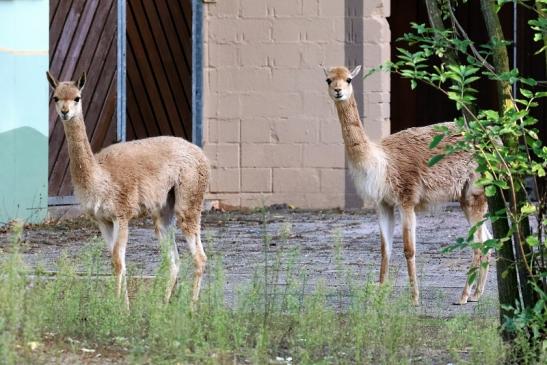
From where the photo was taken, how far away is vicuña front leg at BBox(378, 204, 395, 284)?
9.05 meters

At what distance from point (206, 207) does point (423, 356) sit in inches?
339

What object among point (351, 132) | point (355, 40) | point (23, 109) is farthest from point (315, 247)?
point (355, 40)

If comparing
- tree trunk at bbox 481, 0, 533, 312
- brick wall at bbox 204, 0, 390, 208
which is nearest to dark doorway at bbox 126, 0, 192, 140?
brick wall at bbox 204, 0, 390, 208

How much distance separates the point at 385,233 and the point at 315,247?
8.45 feet

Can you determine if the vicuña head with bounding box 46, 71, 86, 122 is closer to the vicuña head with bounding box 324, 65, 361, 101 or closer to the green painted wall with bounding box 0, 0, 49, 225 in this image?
the vicuña head with bounding box 324, 65, 361, 101

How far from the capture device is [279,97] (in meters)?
15.2

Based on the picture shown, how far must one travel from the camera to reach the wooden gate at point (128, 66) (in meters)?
13.4

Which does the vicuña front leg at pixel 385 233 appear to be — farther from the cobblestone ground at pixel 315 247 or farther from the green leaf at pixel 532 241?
the green leaf at pixel 532 241

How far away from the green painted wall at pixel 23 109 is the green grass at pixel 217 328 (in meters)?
5.71

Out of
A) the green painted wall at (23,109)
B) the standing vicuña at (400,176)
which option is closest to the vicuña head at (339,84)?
the standing vicuña at (400,176)

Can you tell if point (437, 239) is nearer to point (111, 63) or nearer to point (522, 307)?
point (111, 63)

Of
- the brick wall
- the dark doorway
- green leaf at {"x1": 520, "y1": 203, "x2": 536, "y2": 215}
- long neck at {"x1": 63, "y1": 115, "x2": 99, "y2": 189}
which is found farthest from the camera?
the brick wall

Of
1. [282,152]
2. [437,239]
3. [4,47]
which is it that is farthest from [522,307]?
[282,152]

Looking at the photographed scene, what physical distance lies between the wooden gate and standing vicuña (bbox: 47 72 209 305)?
14.4 feet
